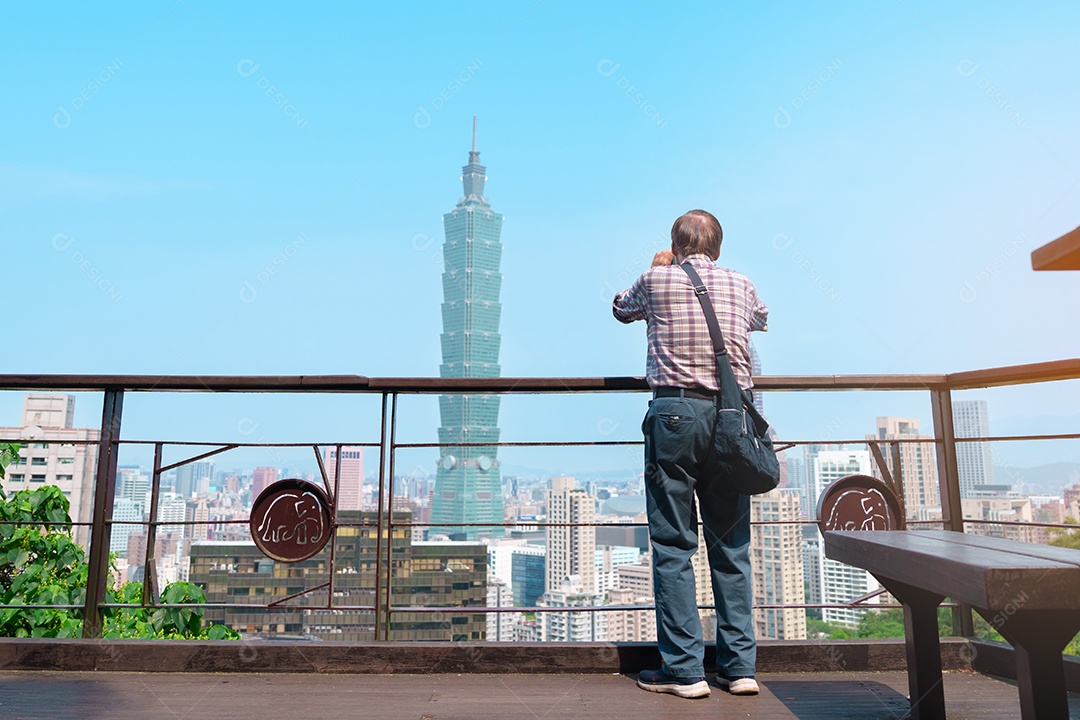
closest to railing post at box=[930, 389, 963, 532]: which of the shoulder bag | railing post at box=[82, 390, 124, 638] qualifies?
→ the shoulder bag

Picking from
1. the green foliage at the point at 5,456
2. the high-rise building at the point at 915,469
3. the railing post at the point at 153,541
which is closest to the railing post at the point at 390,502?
the railing post at the point at 153,541

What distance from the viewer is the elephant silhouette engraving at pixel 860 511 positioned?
2.30 meters

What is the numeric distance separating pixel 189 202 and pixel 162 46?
36.8 meters

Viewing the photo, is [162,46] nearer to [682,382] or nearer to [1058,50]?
[1058,50]

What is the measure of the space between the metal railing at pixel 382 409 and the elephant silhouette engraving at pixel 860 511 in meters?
0.18

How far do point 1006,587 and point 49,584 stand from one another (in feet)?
12.6

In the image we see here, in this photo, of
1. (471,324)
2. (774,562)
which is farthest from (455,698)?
(471,324)

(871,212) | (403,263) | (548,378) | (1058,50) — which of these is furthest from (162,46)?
(403,263)

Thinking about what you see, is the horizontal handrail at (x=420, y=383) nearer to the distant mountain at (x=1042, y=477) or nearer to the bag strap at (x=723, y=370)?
the bag strap at (x=723, y=370)

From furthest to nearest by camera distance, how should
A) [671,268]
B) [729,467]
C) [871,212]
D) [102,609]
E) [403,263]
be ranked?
1. [403,263]
2. [871,212]
3. [102,609]
4. [671,268]
5. [729,467]

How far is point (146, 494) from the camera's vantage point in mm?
2287

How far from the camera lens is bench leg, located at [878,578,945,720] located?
1.47 meters

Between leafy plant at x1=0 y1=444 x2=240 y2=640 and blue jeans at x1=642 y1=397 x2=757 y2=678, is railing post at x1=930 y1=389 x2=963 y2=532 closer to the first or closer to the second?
blue jeans at x1=642 y1=397 x2=757 y2=678

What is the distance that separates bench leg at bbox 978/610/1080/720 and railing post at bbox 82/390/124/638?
2.38m
